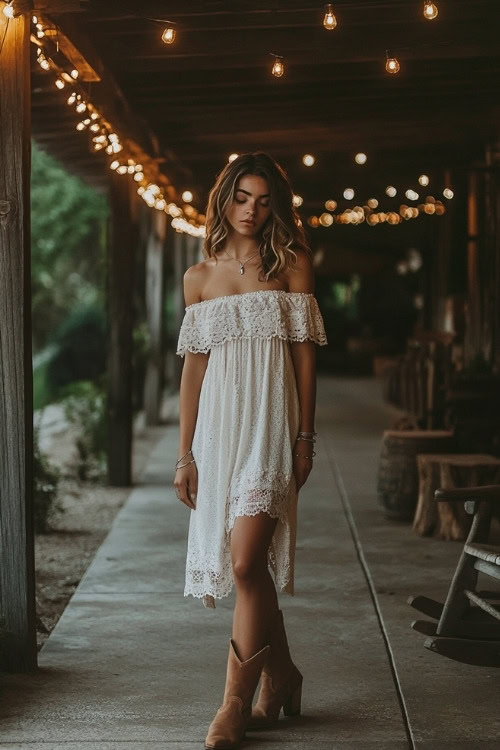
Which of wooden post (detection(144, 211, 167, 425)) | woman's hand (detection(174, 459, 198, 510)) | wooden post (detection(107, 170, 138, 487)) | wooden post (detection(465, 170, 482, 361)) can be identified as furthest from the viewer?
wooden post (detection(144, 211, 167, 425))

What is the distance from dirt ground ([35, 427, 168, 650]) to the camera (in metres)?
5.66

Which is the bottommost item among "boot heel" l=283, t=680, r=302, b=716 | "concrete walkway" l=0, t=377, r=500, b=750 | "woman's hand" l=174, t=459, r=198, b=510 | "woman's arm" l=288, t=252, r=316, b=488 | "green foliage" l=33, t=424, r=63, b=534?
"concrete walkway" l=0, t=377, r=500, b=750

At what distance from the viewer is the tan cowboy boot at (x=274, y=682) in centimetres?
362

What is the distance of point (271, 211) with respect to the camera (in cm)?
360

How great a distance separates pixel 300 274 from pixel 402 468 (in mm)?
3969

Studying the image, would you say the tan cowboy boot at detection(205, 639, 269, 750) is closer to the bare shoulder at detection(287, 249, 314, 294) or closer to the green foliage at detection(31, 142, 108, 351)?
the bare shoulder at detection(287, 249, 314, 294)

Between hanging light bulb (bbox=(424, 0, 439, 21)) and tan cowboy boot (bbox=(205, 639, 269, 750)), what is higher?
hanging light bulb (bbox=(424, 0, 439, 21))

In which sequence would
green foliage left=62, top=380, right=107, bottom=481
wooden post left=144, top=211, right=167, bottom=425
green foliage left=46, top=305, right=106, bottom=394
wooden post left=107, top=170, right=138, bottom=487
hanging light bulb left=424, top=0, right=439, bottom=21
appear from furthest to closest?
1. green foliage left=46, top=305, right=106, bottom=394
2. wooden post left=144, top=211, right=167, bottom=425
3. green foliage left=62, top=380, right=107, bottom=481
4. wooden post left=107, top=170, right=138, bottom=487
5. hanging light bulb left=424, top=0, right=439, bottom=21

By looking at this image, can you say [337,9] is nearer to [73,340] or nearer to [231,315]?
[231,315]

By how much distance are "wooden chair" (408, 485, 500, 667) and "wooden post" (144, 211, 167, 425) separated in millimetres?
9593

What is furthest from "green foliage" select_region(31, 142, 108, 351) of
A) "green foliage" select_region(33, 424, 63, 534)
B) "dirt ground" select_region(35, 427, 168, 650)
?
"green foliage" select_region(33, 424, 63, 534)

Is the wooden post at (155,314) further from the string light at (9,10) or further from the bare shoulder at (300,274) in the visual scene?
the bare shoulder at (300,274)

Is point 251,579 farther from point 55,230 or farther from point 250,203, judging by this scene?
point 55,230
